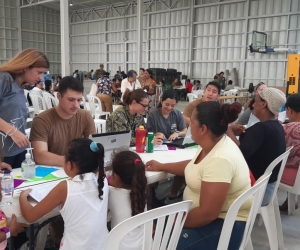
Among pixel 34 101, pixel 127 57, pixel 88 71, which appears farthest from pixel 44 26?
pixel 34 101

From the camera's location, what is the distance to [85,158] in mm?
1457

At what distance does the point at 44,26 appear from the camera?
1733cm

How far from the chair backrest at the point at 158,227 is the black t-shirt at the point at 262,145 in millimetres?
994

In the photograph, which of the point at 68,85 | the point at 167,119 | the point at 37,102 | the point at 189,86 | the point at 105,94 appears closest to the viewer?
the point at 68,85

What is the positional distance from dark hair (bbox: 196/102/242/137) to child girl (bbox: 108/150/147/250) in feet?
1.28

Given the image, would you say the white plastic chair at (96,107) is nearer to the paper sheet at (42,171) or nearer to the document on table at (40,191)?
the paper sheet at (42,171)

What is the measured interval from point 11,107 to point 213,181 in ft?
4.23

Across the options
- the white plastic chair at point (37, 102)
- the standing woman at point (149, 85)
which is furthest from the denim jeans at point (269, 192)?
the white plastic chair at point (37, 102)

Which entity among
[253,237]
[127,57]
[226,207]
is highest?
[127,57]

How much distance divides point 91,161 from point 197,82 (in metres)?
12.2

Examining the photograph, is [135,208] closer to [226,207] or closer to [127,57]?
[226,207]

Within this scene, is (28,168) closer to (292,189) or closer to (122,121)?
(122,121)

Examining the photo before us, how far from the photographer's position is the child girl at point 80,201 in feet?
4.50

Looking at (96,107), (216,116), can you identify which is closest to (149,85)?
(96,107)
